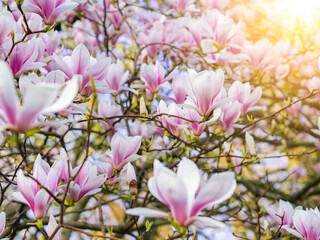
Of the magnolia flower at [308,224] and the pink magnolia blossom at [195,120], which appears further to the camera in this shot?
the pink magnolia blossom at [195,120]

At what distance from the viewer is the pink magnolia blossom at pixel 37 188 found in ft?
3.42

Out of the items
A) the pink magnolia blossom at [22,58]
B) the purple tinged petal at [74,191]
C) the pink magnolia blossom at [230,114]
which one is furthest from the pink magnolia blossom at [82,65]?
the pink magnolia blossom at [230,114]

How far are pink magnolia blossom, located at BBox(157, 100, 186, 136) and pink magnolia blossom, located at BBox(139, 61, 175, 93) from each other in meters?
0.28

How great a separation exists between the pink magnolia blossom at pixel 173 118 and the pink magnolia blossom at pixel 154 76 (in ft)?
0.92

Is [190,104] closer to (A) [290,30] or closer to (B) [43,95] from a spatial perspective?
(B) [43,95]

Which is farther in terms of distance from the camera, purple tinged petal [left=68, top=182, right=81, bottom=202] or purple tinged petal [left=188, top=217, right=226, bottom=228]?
purple tinged petal [left=68, top=182, right=81, bottom=202]

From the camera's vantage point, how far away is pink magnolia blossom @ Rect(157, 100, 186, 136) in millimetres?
1467

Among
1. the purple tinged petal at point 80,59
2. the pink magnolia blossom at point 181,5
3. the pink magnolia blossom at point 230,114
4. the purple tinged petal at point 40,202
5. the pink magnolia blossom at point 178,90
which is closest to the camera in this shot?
the purple tinged petal at point 40,202

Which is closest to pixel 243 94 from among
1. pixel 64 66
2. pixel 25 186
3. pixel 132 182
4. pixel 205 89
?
pixel 205 89

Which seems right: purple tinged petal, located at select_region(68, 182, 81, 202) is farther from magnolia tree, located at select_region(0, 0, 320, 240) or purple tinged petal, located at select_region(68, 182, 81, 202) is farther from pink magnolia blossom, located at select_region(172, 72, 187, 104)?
pink magnolia blossom, located at select_region(172, 72, 187, 104)

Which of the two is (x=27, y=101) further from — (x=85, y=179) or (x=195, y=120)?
(x=195, y=120)

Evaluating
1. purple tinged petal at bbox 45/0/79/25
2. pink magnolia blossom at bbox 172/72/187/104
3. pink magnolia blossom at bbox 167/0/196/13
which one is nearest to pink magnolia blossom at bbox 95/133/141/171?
pink magnolia blossom at bbox 172/72/187/104

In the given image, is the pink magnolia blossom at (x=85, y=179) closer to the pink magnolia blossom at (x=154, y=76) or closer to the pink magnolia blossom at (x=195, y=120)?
the pink magnolia blossom at (x=195, y=120)

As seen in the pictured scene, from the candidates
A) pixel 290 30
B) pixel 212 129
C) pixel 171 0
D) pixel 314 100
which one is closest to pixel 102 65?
pixel 212 129
